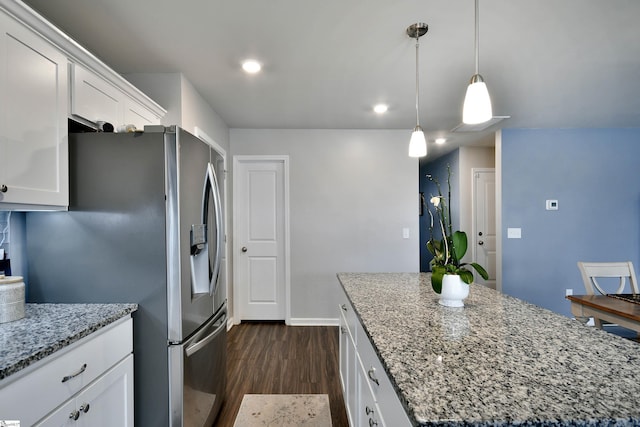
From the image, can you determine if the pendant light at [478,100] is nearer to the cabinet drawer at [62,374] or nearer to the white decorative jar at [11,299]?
the cabinet drawer at [62,374]

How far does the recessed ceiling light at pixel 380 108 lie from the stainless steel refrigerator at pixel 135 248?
2.12 meters

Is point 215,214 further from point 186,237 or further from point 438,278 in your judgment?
point 438,278

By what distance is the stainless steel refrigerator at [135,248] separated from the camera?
1.52 metres

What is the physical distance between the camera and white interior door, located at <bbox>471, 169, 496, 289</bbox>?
4930mm

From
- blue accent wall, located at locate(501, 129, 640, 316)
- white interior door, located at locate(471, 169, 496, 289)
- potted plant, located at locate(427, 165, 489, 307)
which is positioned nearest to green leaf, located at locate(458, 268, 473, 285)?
potted plant, located at locate(427, 165, 489, 307)

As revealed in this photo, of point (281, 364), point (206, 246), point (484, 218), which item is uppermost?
point (484, 218)

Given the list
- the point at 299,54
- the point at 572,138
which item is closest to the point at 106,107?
the point at 299,54

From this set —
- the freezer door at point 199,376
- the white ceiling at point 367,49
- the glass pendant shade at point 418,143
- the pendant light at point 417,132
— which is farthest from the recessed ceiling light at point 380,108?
the freezer door at point 199,376

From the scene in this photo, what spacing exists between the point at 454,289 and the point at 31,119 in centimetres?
201

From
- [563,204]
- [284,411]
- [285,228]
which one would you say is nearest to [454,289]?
[284,411]

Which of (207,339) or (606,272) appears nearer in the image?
(207,339)

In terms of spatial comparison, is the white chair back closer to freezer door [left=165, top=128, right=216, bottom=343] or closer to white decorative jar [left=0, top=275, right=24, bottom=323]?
freezer door [left=165, top=128, right=216, bottom=343]

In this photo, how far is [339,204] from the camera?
390 centimetres

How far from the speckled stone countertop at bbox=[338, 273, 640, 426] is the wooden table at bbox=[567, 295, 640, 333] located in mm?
958
